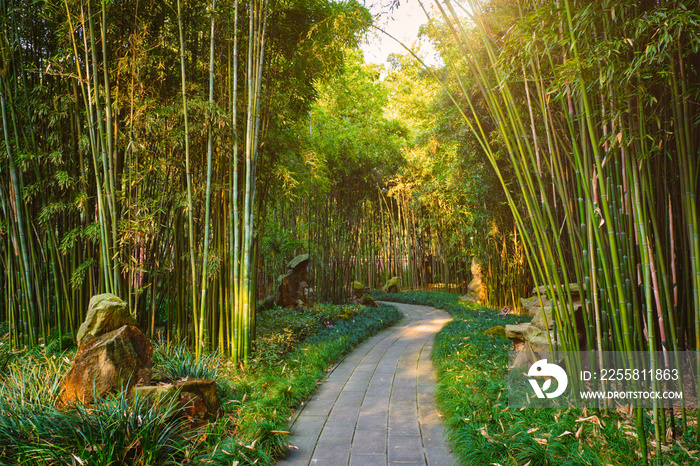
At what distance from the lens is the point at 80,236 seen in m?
3.29

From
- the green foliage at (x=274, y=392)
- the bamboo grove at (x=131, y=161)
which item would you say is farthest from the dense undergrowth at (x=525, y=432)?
the bamboo grove at (x=131, y=161)

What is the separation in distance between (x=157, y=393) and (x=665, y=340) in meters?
2.29

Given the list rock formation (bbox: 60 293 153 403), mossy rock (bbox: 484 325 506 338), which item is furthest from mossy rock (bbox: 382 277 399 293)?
rock formation (bbox: 60 293 153 403)

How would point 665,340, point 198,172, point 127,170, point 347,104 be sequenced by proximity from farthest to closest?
point 347,104 → point 198,172 → point 127,170 → point 665,340

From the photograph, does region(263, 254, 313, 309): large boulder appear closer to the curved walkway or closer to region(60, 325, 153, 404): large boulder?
the curved walkway

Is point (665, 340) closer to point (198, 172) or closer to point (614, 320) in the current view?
point (614, 320)

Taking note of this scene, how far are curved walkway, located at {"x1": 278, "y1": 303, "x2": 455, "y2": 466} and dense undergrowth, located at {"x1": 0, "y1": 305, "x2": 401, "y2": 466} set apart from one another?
0.14 metres

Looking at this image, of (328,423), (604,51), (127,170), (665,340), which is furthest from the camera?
(127,170)

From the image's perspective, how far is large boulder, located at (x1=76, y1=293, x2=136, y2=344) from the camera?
216 cm

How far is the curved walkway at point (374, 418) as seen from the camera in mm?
1923

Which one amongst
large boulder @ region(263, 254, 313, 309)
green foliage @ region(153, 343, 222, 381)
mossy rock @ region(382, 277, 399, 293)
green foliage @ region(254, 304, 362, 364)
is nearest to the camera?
green foliage @ region(153, 343, 222, 381)

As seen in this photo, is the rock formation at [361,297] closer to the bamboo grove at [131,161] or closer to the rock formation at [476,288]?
the rock formation at [476,288]

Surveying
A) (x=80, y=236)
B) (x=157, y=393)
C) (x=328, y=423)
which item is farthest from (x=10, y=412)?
(x=80, y=236)

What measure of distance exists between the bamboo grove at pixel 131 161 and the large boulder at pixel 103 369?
948 millimetres
